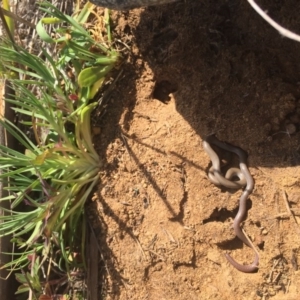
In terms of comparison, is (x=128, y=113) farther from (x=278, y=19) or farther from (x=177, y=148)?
(x=278, y=19)

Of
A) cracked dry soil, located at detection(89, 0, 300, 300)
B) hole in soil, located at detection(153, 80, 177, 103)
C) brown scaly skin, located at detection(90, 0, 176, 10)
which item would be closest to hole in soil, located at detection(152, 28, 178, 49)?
cracked dry soil, located at detection(89, 0, 300, 300)

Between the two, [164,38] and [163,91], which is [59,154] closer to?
[163,91]

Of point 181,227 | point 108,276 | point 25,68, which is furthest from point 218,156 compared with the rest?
point 25,68

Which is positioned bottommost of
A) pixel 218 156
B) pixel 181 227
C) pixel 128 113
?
pixel 181 227

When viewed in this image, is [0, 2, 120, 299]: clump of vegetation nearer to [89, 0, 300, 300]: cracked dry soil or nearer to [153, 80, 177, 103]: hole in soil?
[89, 0, 300, 300]: cracked dry soil

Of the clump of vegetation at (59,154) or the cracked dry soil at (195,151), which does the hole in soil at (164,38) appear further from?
the clump of vegetation at (59,154)

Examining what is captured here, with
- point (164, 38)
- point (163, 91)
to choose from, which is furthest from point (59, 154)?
point (164, 38)
